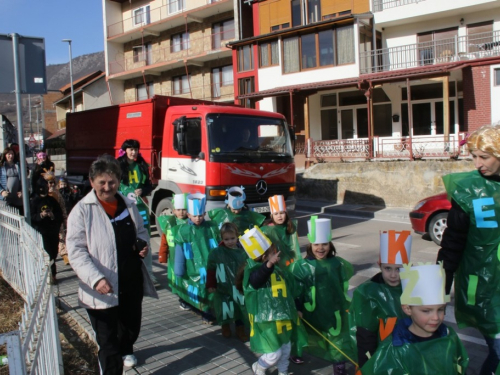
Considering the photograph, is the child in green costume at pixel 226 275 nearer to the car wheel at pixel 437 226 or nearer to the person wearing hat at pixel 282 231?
the person wearing hat at pixel 282 231

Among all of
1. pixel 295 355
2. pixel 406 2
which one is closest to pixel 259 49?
pixel 406 2

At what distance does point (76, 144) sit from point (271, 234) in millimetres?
10935

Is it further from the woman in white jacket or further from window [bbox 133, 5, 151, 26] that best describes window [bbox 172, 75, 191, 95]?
the woman in white jacket

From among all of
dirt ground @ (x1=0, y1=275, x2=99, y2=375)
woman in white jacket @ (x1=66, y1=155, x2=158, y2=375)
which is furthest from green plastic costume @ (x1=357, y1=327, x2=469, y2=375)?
dirt ground @ (x1=0, y1=275, x2=99, y2=375)

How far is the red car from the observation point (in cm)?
909

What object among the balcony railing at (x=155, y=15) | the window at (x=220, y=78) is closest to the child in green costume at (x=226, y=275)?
the window at (x=220, y=78)

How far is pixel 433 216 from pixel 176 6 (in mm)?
27709

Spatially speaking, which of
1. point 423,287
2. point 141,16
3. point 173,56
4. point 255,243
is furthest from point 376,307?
point 141,16

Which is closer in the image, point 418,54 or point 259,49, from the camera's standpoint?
point 418,54

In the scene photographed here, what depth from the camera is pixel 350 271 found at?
3.89 metres

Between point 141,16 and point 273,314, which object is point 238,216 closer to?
point 273,314

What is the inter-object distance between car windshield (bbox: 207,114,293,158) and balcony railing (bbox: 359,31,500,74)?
11590 millimetres

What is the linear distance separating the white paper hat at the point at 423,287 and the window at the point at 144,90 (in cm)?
3327

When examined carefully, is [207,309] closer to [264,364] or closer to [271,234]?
[271,234]
